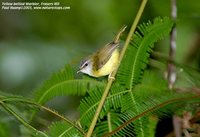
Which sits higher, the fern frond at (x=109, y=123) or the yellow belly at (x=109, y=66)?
the yellow belly at (x=109, y=66)

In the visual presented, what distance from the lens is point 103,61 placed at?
4.60ft

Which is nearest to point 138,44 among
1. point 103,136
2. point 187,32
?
point 103,136

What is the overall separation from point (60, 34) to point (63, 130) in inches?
42.8

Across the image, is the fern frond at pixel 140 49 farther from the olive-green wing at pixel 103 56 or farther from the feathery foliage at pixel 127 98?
the olive-green wing at pixel 103 56

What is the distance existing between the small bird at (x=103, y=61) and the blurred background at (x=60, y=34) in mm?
552

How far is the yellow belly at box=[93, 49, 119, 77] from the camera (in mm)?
1286

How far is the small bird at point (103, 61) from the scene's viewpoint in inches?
50.5

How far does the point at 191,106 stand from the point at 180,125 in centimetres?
12

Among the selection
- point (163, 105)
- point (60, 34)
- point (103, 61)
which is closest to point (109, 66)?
point (103, 61)

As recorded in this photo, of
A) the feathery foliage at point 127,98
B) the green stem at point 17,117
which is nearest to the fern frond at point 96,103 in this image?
the feathery foliage at point 127,98

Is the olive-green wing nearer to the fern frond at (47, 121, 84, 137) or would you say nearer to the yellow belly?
the yellow belly

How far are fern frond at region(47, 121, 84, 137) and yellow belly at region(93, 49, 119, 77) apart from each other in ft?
0.71

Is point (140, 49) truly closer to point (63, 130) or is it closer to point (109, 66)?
point (109, 66)

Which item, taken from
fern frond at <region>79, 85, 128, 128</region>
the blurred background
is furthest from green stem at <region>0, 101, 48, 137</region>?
the blurred background
